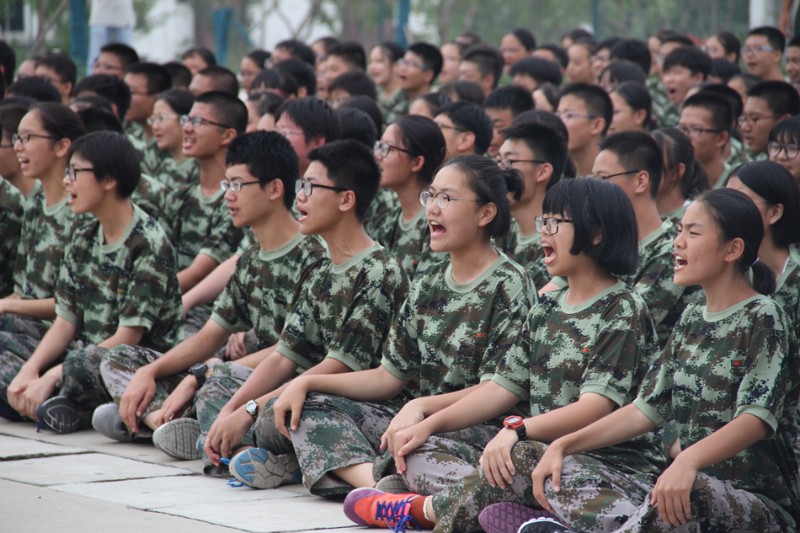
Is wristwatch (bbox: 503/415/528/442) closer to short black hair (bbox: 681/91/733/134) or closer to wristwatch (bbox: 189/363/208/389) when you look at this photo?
wristwatch (bbox: 189/363/208/389)

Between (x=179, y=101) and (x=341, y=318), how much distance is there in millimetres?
3332

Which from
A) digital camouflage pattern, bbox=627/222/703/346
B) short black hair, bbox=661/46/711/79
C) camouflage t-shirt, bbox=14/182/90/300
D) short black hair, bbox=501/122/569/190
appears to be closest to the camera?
digital camouflage pattern, bbox=627/222/703/346

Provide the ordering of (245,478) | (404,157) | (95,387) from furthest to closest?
(404,157) → (95,387) → (245,478)

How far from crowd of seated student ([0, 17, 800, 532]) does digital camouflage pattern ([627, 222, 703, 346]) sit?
1 cm

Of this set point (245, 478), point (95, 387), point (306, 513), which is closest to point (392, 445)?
point (306, 513)

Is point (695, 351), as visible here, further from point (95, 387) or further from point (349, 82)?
point (349, 82)

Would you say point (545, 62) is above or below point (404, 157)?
above

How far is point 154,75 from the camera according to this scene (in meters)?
9.05

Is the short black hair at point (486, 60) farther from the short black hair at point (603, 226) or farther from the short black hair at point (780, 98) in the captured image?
the short black hair at point (603, 226)

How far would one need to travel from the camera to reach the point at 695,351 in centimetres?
384

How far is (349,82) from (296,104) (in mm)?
2362

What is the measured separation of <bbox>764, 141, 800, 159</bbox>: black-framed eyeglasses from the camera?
5.63 metres

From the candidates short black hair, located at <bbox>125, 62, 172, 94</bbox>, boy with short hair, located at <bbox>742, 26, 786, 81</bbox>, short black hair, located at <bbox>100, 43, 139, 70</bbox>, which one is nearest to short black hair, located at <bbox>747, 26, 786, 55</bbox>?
Result: boy with short hair, located at <bbox>742, 26, 786, 81</bbox>

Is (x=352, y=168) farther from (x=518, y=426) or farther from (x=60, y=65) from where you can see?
(x=60, y=65)
